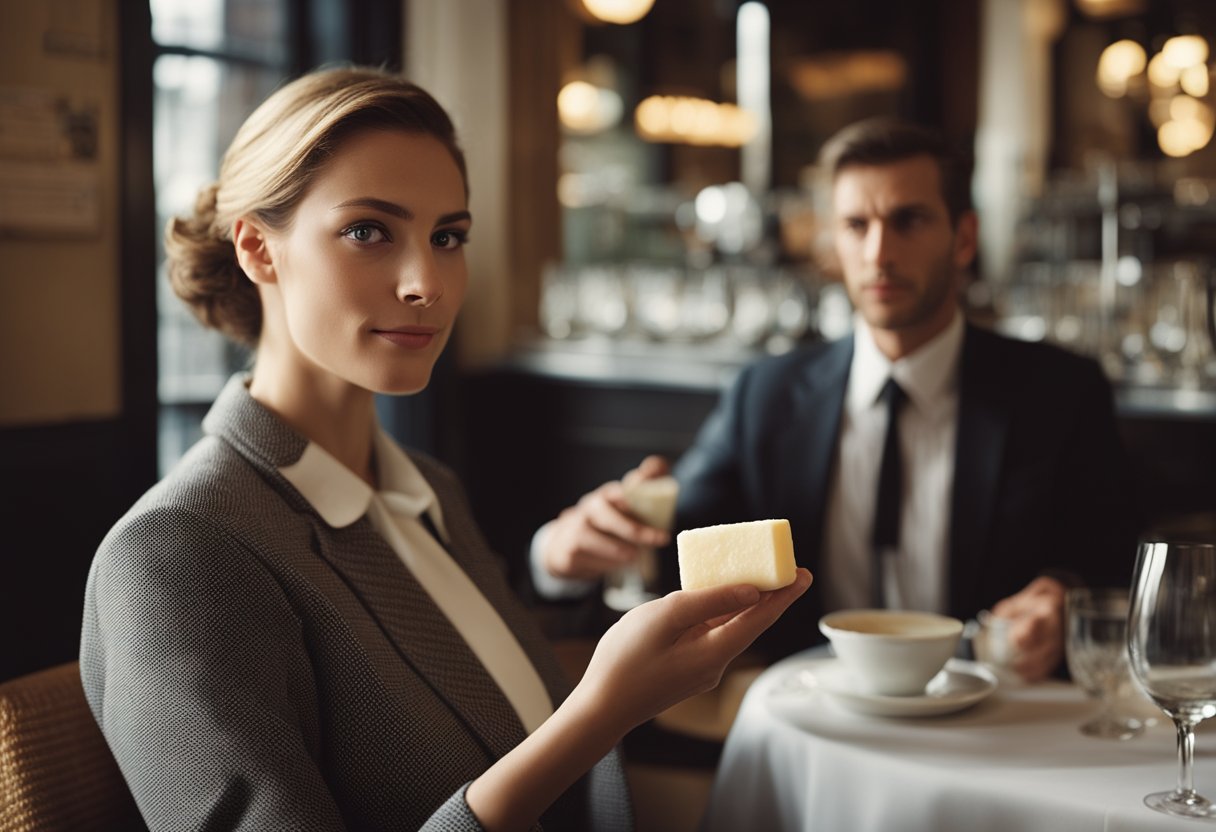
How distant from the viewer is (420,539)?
1.65 meters

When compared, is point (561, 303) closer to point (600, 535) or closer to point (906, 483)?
point (906, 483)

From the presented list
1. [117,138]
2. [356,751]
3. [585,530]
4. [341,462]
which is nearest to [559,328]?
[117,138]

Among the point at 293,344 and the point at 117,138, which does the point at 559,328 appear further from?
the point at 293,344

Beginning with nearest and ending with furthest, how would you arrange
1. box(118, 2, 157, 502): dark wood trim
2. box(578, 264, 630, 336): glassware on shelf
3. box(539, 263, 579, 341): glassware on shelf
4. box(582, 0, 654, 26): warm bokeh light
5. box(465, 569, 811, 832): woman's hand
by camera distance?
box(465, 569, 811, 832): woman's hand → box(118, 2, 157, 502): dark wood trim → box(578, 264, 630, 336): glassware on shelf → box(539, 263, 579, 341): glassware on shelf → box(582, 0, 654, 26): warm bokeh light

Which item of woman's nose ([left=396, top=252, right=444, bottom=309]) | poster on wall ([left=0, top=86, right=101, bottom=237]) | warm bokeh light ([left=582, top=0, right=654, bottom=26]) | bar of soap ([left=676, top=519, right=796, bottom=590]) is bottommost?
bar of soap ([left=676, top=519, right=796, bottom=590])

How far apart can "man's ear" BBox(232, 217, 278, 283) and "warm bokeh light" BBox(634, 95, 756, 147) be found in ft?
24.8

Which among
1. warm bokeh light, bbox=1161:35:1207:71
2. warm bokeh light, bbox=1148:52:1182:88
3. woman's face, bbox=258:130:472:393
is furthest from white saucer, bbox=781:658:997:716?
warm bokeh light, bbox=1148:52:1182:88

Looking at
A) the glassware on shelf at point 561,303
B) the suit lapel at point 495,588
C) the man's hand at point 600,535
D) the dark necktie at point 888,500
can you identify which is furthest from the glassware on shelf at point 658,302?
the suit lapel at point 495,588

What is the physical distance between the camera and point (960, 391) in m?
2.47

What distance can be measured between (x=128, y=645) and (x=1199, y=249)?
693 cm

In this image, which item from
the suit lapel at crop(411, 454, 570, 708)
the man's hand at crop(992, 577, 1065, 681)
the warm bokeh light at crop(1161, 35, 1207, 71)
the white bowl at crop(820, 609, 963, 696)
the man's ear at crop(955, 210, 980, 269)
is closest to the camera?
the white bowl at crop(820, 609, 963, 696)

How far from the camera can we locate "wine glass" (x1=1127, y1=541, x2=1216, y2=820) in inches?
53.1

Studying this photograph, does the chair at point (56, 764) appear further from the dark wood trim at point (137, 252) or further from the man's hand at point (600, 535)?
the dark wood trim at point (137, 252)

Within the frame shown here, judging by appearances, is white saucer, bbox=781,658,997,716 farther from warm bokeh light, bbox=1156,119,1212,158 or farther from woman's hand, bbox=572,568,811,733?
warm bokeh light, bbox=1156,119,1212,158
